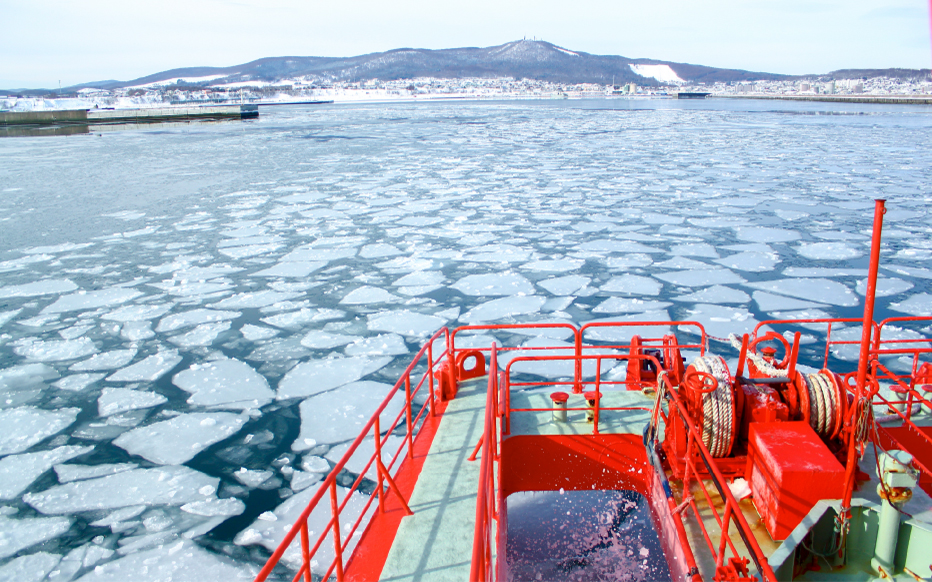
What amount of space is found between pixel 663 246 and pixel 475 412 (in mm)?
6171

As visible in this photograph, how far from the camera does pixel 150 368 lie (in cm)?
560

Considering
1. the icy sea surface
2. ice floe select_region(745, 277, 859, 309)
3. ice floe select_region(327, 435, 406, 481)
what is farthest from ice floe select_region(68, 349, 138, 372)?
ice floe select_region(745, 277, 859, 309)

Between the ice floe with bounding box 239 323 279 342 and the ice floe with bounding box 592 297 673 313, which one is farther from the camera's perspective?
the ice floe with bounding box 592 297 673 313

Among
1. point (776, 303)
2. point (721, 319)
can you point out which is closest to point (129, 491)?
point (721, 319)

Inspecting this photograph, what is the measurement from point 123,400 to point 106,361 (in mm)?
936

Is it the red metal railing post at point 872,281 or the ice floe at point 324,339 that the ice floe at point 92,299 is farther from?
the red metal railing post at point 872,281

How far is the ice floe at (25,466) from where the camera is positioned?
391 centimetres

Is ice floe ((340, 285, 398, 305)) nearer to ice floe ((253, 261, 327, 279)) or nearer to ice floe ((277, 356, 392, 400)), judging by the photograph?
ice floe ((253, 261, 327, 279))

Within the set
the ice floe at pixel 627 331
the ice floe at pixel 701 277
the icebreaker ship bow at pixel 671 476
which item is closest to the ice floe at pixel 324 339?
the icebreaker ship bow at pixel 671 476

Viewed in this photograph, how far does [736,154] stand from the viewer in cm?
2059

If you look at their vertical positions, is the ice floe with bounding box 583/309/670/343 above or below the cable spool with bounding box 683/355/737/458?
below

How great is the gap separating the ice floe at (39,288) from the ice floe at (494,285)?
197 inches

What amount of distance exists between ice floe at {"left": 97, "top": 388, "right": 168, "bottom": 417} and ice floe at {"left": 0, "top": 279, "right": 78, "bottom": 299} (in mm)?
3386

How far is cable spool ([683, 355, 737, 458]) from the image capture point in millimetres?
3088
